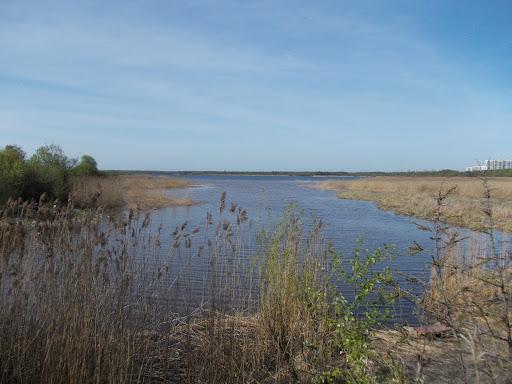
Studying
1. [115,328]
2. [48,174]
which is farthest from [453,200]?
[115,328]

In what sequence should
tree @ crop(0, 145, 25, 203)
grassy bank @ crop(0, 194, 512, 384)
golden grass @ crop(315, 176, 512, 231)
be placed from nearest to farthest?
grassy bank @ crop(0, 194, 512, 384) < tree @ crop(0, 145, 25, 203) < golden grass @ crop(315, 176, 512, 231)

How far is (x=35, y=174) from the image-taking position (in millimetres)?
22250

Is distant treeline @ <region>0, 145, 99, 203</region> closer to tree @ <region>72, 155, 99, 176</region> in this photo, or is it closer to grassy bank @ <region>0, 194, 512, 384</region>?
tree @ <region>72, 155, 99, 176</region>

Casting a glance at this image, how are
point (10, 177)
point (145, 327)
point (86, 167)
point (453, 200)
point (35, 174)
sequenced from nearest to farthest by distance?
1. point (145, 327)
2. point (10, 177)
3. point (35, 174)
4. point (453, 200)
5. point (86, 167)

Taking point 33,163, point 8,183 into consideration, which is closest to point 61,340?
point 8,183

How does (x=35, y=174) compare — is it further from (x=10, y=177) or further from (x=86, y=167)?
(x=86, y=167)

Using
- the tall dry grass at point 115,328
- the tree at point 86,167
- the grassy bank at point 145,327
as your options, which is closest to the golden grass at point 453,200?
the grassy bank at point 145,327

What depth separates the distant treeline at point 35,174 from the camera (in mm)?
19219

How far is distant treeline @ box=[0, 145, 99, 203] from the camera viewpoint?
19219mm

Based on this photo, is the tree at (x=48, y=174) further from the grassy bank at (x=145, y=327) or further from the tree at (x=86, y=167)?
the grassy bank at (x=145, y=327)

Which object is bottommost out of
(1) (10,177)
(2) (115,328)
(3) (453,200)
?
(3) (453,200)

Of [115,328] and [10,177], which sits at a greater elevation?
[10,177]

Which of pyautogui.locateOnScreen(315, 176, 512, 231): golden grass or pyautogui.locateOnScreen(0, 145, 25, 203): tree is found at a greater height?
pyautogui.locateOnScreen(0, 145, 25, 203): tree

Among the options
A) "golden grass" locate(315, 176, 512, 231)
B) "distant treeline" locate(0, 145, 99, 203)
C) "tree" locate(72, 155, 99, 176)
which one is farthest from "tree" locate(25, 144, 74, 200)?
"golden grass" locate(315, 176, 512, 231)
